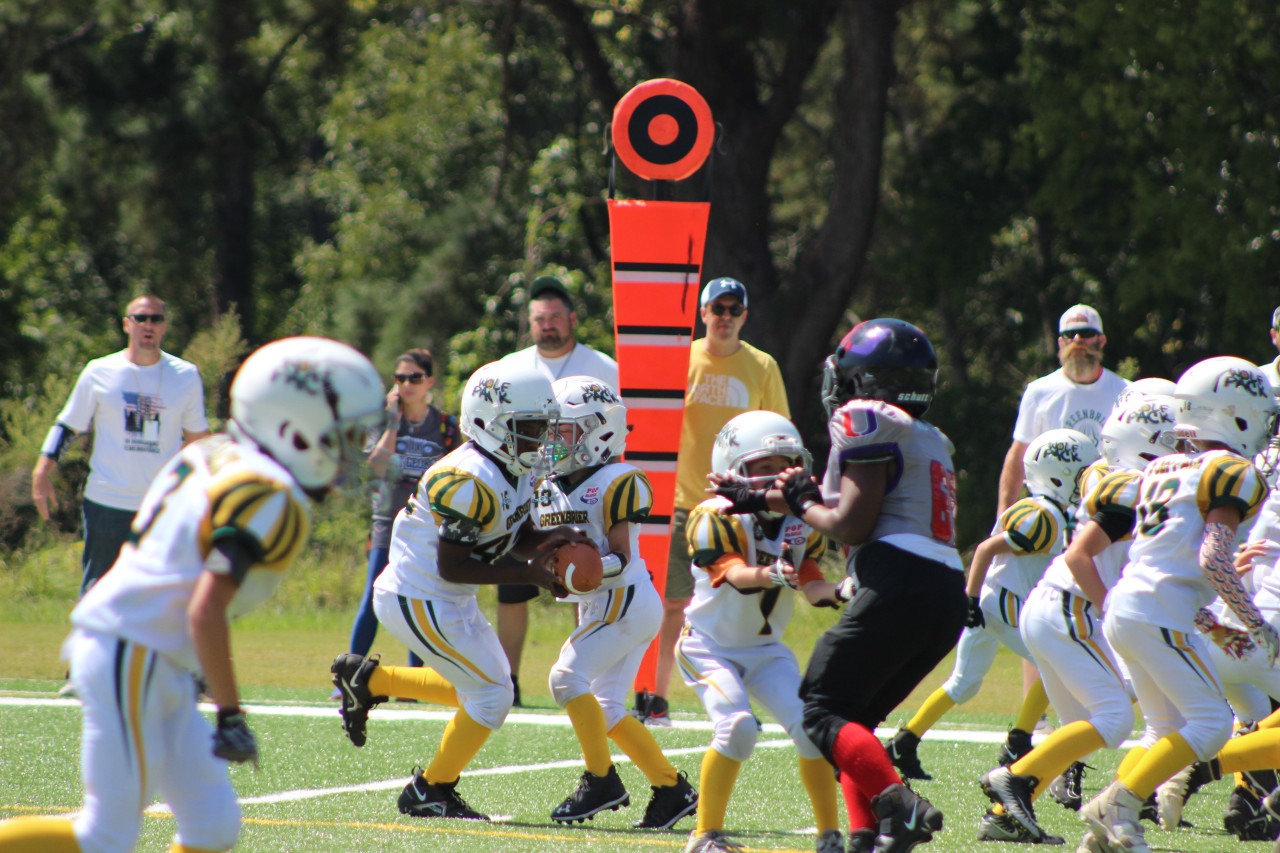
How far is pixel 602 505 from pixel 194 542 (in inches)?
92.0

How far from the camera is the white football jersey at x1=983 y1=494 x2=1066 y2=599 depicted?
572 cm

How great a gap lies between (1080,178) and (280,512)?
565 inches

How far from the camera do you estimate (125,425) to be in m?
7.76

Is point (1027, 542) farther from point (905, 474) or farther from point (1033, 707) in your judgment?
point (905, 474)

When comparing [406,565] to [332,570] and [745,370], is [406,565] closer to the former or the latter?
[745,370]

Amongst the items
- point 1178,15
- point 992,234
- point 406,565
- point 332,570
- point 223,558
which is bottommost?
point 332,570

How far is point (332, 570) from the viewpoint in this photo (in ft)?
45.3

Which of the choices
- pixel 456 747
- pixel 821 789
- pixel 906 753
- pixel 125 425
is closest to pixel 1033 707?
pixel 906 753

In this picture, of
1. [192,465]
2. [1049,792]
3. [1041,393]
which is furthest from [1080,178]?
[192,465]

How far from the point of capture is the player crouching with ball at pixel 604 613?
5117mm

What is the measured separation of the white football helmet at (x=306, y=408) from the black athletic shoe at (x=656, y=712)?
4394 millimetres

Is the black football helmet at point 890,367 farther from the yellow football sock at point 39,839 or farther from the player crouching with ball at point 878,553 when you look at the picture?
the yellow football sock at point 39,839

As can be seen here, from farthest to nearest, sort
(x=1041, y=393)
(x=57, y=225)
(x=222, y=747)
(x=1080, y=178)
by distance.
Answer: (x=57, y=225) < (x=1080, y=178) < (x=1041, y=393) < (x=222, y=747)

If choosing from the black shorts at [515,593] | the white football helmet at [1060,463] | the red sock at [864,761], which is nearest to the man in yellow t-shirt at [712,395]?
the black shorts at [515,593]
